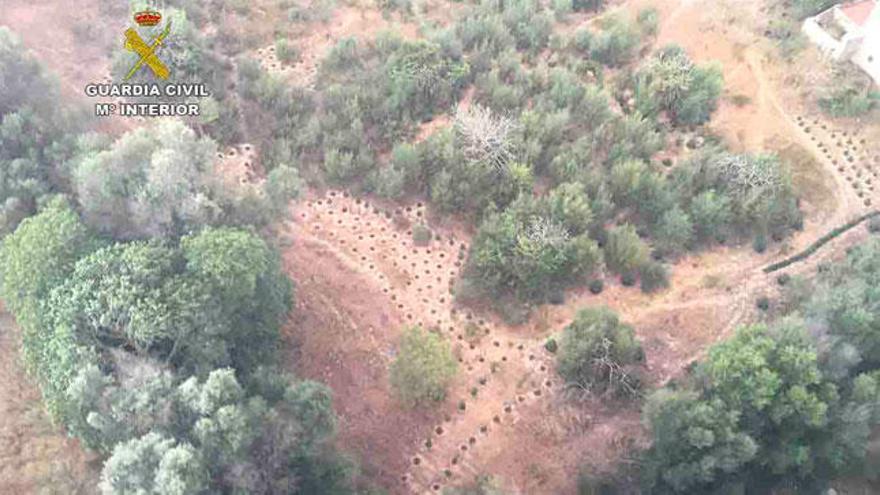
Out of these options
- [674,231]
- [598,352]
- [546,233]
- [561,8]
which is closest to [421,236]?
[546,233]

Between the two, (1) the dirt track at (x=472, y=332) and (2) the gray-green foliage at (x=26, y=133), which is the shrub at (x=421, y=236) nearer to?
(1) the dirt track at (x=472, y=332)

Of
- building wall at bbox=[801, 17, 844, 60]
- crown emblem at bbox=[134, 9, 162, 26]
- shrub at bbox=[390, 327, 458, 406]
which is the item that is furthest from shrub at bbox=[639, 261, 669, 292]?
crown emblem at bbox=[134, 9, 162, 26]

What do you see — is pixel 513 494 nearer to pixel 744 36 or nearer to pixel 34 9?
pixel 744 36

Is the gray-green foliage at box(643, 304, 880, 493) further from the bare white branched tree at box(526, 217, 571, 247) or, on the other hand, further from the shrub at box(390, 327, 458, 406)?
the shrub at box(390, 327, 458, 406)

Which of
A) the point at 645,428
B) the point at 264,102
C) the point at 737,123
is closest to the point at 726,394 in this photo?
the point at 645,428

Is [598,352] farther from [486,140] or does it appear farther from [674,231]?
[486,140]
